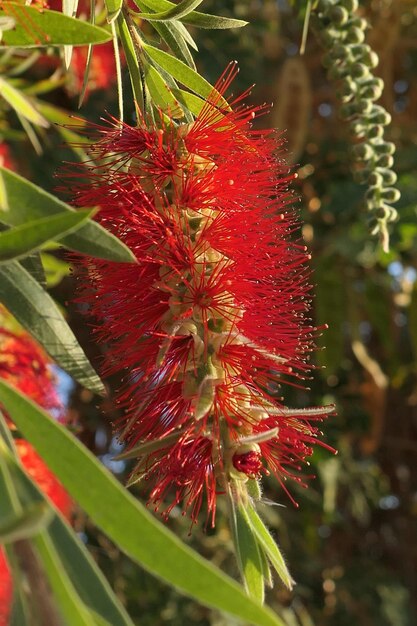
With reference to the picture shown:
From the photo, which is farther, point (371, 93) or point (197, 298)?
point (371, 93)

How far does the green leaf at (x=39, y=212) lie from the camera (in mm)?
654

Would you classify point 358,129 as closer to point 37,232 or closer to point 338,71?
point 338,71

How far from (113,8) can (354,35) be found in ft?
1.31

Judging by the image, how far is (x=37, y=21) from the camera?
0.77 meters

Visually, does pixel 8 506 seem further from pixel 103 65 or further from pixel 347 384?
pixel 347 384

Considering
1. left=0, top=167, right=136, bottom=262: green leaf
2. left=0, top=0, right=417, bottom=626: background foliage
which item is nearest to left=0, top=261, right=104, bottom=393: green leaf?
left=0, top=167, right=136, bottom=262: green leaf

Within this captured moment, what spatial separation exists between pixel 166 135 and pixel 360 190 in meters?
1.27

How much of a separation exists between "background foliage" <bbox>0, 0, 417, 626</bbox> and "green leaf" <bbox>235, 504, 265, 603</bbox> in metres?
0.90

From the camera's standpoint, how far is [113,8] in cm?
91

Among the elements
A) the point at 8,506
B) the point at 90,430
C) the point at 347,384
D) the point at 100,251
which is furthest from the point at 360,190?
the point at 8,506

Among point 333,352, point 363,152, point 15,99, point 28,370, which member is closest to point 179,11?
point 15,99

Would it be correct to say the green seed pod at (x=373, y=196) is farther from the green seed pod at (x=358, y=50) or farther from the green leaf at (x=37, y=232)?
the green leaf at (x=37, y=232)

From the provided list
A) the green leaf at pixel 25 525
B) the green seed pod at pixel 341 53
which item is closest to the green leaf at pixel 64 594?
the green leaf at pixel 25 525

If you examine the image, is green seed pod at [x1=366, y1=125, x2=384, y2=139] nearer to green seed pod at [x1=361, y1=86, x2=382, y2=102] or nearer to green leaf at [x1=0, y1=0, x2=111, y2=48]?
green seed pod at [x1=361, y1=86, x2=382, y2=102]
